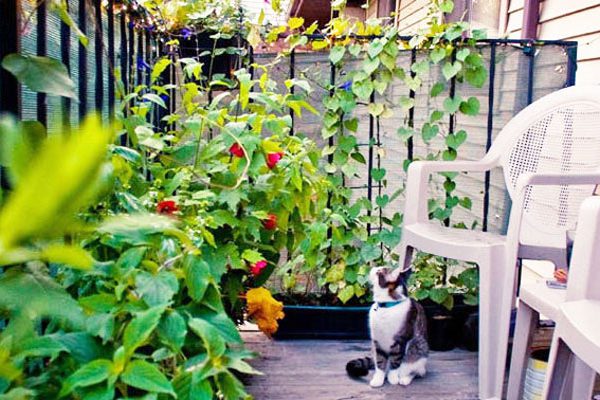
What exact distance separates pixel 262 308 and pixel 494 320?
716 millimetres

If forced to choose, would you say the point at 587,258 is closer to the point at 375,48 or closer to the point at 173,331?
the point at 173,331

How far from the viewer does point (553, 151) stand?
8.10 feet

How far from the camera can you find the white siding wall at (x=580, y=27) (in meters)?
2.84

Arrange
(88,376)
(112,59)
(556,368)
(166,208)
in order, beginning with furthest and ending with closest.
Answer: (112,59)
(556,368)
(166,208)
(88,376)

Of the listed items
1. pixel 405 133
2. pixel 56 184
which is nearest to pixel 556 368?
pixel 405 133

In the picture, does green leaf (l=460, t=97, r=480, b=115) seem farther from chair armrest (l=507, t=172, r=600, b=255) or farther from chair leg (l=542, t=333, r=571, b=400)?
chair leg (l=542, t=333, r=571, b=400)

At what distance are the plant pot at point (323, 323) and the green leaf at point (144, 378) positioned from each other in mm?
1850

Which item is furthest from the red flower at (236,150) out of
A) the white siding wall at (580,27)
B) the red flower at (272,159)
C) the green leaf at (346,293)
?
the white siding wall at (580,27)

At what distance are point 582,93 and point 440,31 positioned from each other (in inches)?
24.9

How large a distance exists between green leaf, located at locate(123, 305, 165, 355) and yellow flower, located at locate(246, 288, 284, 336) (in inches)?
44.9

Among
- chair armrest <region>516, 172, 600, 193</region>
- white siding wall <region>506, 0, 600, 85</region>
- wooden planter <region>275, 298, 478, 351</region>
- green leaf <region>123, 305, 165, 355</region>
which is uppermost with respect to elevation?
white siding wall <region>506, 0, 600, 85</region>

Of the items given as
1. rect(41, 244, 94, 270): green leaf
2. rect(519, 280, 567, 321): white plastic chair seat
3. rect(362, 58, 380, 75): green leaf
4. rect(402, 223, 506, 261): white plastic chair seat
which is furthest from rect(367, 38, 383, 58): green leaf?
rect(41, 244, 94, 270): green leaf

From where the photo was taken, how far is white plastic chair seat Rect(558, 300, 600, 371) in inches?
46.4

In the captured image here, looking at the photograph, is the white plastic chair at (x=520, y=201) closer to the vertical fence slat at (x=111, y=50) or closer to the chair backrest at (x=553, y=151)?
the chair backrest at (x=553, y=151)
